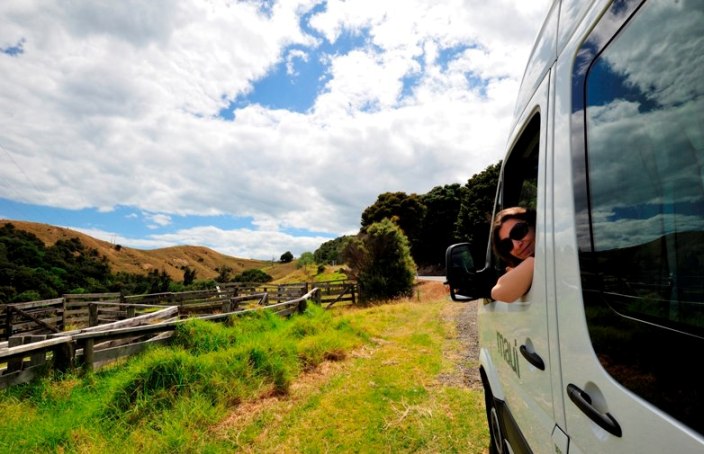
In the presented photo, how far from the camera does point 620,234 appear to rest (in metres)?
1.03

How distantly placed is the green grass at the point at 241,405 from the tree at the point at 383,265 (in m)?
14.0

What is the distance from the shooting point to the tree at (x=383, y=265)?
20797mm

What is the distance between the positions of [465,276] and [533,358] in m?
0.96

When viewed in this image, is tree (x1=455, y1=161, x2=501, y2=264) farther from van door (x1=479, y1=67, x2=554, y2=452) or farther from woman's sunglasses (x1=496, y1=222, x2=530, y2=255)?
woman's sunglasses (x1=496, y1=222, x2=530, y2=255)

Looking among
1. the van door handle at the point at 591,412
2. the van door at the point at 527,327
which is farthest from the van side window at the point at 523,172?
the van door handle at the point at 591,412

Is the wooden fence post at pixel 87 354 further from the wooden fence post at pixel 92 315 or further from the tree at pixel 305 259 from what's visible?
the tree at pixel 305 259

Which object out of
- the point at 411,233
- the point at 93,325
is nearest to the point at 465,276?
the point at 93,325

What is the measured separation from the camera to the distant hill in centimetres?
5091

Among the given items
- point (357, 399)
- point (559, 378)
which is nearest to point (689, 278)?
point (559, 378)

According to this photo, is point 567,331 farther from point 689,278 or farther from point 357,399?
point 357,399

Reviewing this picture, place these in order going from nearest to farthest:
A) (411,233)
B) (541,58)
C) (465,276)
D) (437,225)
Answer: (541,58) < (465,276) < (411,233) < (437,225)

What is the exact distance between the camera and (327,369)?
21.5ft

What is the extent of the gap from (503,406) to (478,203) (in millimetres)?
26520

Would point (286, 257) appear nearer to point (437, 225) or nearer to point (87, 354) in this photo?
point (437, 225)
